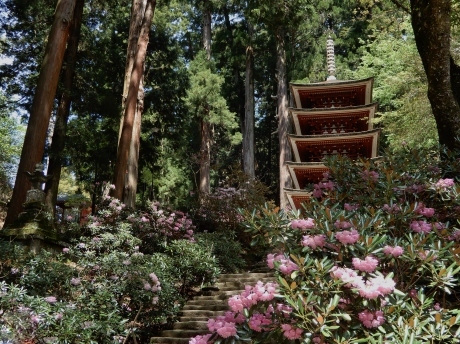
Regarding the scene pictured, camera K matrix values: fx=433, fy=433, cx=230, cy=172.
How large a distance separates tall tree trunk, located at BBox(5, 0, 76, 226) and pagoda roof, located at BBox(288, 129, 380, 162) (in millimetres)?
6583

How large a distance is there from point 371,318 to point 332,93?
1186 cm

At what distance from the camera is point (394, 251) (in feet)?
7.85

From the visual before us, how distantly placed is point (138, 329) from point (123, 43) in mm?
11404

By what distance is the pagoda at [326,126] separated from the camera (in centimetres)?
1219

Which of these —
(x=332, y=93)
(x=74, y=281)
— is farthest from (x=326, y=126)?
(x=74, y=281)

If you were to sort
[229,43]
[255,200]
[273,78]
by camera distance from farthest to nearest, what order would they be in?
[273,78] → [229,43] → [255,200]

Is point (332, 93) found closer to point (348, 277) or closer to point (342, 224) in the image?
point (342, 224)

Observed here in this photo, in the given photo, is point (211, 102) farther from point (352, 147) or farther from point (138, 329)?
point (138, 329)

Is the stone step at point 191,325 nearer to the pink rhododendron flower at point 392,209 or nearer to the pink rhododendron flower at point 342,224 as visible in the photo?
the pink rhododendron flower at point 392,209

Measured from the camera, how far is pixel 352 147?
12.7 meters

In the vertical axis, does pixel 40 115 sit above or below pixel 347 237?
above

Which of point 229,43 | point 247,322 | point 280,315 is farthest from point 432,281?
point 229,43

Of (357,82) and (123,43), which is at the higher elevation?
(123,43)

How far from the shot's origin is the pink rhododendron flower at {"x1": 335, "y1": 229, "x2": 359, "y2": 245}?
2.44 meters
